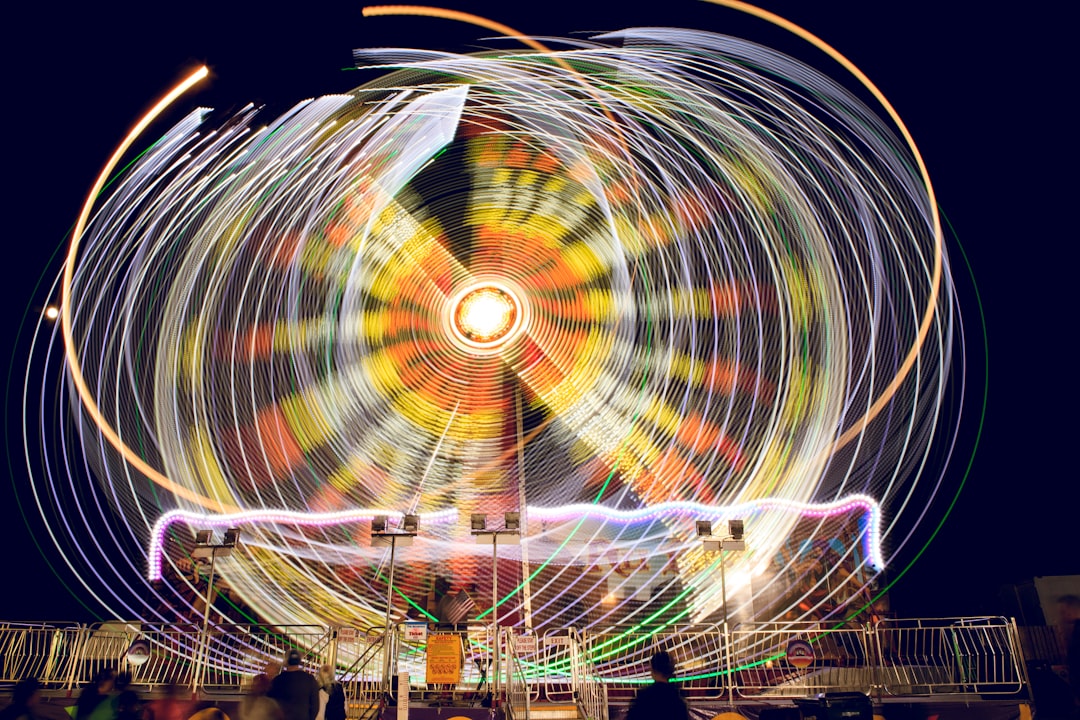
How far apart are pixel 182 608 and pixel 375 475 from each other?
6.62 meters

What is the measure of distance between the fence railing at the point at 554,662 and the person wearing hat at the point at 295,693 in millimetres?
3594

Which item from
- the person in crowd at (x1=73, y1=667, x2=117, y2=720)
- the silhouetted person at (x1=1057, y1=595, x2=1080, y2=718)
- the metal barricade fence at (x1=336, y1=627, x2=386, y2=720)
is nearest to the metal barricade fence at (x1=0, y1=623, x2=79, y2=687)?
the metal barricade fence at (x1=336, y1=627, x2=386, y2=720)

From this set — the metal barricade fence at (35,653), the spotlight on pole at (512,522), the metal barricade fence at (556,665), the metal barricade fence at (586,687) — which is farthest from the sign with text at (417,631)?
the metal barricade fence at (35,653)

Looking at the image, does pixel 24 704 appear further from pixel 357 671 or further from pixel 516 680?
pixel 516 680

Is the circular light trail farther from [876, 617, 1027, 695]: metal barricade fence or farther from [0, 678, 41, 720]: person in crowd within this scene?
[0, 678, 41, 720]: person in crowd

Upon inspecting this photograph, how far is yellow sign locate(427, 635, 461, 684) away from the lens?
30.8 feet

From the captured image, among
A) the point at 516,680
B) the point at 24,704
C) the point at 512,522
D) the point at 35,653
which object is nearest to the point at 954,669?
the point at 516,680

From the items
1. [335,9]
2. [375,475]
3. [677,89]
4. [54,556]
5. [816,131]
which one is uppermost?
[677,89]

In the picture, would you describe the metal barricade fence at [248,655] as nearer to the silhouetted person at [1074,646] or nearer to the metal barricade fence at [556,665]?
the metal barricade fence at [556,665]

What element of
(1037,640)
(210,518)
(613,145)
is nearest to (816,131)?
(613,145)

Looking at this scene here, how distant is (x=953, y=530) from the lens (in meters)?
18.4

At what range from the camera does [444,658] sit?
9531 mm

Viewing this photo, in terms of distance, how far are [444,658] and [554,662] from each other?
2.47 m

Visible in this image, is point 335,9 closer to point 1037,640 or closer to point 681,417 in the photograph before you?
point 681,417
